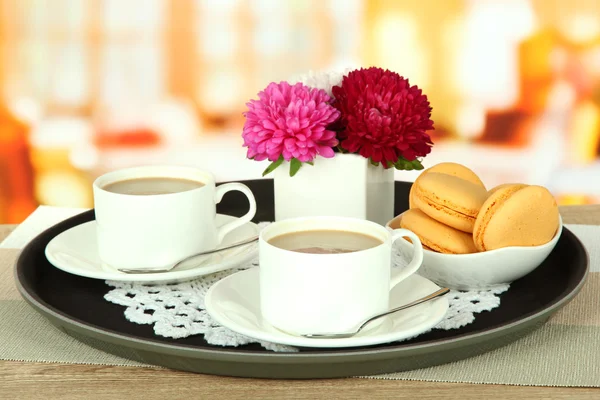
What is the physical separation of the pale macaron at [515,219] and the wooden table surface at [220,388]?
0.59ft

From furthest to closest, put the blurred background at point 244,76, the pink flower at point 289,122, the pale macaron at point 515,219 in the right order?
1. the blurred background at point 244,76
2. the pink flower at point 289,122
3. the pale macaron at point 515,219

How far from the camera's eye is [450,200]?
2.68 ft

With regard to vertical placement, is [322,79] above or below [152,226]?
above

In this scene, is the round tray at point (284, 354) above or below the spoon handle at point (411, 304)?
below

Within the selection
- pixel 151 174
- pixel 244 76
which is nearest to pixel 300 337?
pixel 151 174

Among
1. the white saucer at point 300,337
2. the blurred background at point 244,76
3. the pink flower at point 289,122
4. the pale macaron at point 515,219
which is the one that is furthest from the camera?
the blurred background at point 244,76

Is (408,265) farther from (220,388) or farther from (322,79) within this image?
(322,79)

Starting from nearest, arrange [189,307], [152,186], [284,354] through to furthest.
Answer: [284,354] → [189,307] → [152,186]

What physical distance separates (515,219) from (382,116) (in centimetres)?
19

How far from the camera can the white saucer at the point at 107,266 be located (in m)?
0.80

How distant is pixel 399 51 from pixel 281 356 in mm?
2095

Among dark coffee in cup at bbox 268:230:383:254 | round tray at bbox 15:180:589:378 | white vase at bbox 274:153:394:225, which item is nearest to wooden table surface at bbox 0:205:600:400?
round tray at bbox 15:180:589:378

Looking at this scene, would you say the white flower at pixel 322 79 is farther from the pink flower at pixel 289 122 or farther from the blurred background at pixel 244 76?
the blurred background at pixel 244 76

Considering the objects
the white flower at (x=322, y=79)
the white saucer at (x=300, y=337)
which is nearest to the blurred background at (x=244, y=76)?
the white flower at (x=322, y=79)
